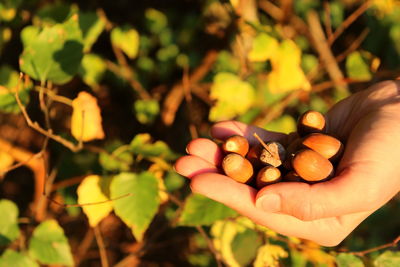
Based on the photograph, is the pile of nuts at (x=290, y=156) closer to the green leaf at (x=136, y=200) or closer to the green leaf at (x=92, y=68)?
the green leaf at (x=136, y=200)

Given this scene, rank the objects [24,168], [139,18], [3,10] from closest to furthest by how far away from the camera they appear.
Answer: [3,10], [139,18], [24,168]

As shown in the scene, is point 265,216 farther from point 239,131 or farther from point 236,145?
point 239,131

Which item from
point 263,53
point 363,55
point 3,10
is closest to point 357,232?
point 363,55

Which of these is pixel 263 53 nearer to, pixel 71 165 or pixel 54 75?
pixel 54 75

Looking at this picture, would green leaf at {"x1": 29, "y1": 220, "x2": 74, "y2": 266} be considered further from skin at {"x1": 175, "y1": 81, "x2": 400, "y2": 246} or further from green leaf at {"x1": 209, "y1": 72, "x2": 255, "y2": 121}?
green leaf at {"x1": 209, "y1": 72, "x2": 255, "y2": 121}

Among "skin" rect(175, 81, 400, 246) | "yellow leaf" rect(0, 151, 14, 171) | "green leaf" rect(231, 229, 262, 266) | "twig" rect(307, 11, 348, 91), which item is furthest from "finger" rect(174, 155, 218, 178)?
"twig" rect(307, 11, 348, 91)

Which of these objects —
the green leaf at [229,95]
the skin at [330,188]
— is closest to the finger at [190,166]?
the skin at [330,188]
